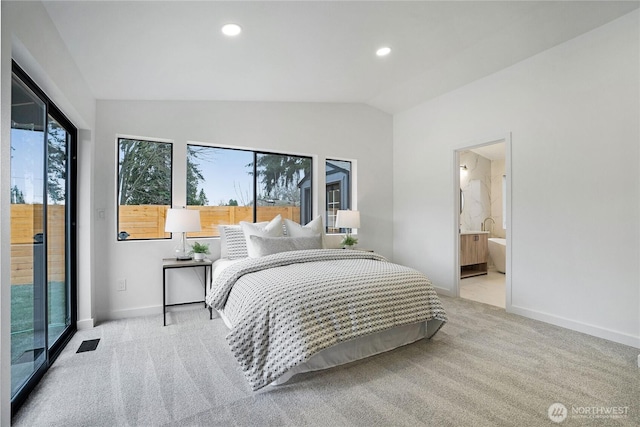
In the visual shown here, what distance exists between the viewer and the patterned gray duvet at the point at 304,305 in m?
1.99

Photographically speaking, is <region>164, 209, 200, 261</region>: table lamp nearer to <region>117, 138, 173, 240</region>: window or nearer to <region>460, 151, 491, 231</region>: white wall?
<region>117, 138, 173, 240</region>: window

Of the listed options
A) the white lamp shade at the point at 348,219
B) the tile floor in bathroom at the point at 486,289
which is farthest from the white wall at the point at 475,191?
the white lamp shade at the point at 348,219

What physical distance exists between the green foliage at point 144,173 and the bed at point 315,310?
1.54 meters

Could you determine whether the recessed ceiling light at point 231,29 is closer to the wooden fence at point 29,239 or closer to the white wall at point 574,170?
the wooden fence at point 29,239

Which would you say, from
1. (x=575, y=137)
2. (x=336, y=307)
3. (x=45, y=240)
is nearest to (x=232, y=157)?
(x=45, y=240)

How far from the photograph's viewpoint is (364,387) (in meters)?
2.03

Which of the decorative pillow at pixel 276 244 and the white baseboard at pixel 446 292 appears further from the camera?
the white baseboard at pixel 446 292

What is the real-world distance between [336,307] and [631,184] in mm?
2762

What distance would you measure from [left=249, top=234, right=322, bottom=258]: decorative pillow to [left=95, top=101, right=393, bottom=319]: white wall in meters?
0.87

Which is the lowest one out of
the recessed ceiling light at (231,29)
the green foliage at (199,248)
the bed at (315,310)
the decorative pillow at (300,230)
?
the bed at (315,310)

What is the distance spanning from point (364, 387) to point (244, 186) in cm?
293

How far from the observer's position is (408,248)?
4.90 m

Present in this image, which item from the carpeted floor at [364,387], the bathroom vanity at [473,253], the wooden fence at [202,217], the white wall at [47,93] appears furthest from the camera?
the bathroom vanity at [473,253]

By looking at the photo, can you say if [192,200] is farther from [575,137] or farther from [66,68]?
[575,137]
